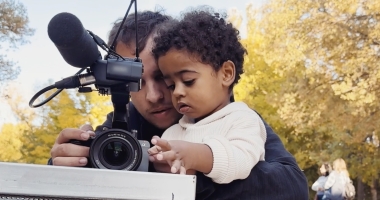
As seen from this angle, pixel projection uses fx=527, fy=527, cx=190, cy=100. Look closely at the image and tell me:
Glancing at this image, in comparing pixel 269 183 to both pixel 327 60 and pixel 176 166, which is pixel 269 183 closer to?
pixel 176 166

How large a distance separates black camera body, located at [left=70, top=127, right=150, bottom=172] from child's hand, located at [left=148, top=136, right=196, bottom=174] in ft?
0.12

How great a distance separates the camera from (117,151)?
92cm

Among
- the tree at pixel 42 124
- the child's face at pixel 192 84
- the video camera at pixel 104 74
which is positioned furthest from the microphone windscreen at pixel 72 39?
the tree at pixel 42 124

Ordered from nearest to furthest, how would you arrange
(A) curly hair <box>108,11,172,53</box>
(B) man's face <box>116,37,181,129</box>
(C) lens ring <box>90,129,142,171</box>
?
(C) lens ring <box>90,129,142,171</box>
(B) man's face <box>116,37,181,129</box>
(A) curly hair <box>108,11,172,53</box>

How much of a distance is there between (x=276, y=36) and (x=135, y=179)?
38.3ft

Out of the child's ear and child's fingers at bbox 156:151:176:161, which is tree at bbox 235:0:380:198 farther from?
child's fingers at bbox 156:151:176:161

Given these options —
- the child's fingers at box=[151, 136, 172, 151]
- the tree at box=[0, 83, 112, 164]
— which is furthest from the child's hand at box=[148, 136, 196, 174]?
the tree at box=[0, 83, 112, 164]

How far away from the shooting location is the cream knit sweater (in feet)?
3.63

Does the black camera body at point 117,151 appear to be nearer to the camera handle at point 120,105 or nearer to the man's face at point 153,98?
the camera handle at point 120,105

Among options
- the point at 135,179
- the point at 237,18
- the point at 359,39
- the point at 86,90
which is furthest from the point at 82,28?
the point at 237,18

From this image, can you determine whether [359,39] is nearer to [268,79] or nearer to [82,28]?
[268,79]

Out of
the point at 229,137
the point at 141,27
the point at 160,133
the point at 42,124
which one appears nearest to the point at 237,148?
the point at 229,137

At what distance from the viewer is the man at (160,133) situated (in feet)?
3.49

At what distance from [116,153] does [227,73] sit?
2.27ft
